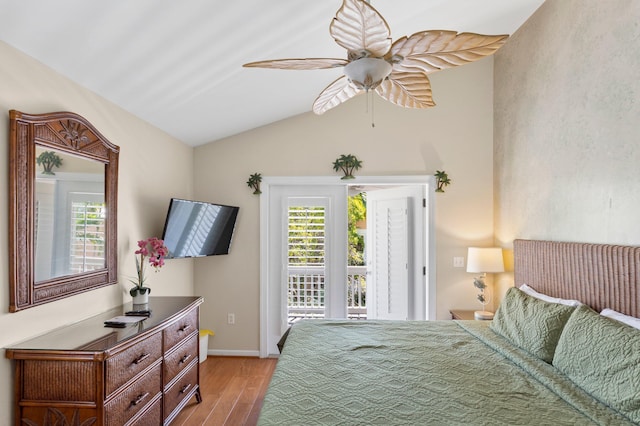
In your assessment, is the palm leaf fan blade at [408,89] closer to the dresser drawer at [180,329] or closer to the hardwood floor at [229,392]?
the dresser drawer at [180,329]

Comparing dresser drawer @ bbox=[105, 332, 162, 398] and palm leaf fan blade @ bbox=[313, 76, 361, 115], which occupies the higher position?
palm leaf fan blade @ bbox=[313, 76, 361, 115]

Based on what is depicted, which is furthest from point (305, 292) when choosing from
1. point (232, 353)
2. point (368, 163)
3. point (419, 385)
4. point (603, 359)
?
point (603, 359)

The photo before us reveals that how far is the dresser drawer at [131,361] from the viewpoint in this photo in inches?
74.2

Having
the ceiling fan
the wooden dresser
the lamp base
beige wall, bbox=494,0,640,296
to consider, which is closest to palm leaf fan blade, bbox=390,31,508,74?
the ceiling fan

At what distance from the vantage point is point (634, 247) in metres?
2.05

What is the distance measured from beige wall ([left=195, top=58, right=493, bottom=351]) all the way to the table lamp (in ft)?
1.14

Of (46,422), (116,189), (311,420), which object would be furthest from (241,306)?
(311,420)

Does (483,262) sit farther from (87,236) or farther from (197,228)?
(87,236)

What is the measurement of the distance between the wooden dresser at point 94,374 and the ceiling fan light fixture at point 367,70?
181 cm

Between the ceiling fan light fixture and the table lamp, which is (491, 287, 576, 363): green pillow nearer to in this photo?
the table lamp

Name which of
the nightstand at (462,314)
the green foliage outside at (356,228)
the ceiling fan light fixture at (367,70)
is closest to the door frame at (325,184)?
the nightstand at (462,314)

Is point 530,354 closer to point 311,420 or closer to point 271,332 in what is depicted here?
point 311,420

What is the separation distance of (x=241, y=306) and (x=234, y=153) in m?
1.74

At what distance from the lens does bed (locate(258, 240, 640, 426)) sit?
4.99 feet
